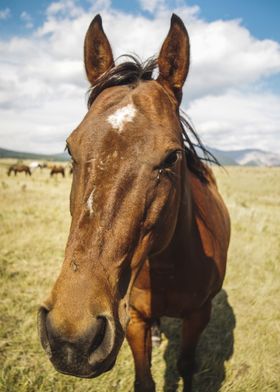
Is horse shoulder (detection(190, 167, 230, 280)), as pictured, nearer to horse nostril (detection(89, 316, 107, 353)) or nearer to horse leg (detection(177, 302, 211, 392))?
horse leg (detection(177, 302, 211, 392))

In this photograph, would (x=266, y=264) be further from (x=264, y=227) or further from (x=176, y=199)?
(x=176, y=199)

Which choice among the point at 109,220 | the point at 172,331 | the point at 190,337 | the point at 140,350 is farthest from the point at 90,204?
the point at 172,331

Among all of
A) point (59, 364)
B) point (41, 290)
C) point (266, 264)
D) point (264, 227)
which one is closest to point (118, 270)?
point (59, 364)

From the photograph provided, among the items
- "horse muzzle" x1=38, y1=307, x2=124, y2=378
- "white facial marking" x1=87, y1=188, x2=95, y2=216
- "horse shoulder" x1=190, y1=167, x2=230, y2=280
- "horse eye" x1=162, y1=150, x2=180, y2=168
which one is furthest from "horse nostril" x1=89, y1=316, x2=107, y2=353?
"horse shoulder" x1=190, y1=167, x2=230, y2=280

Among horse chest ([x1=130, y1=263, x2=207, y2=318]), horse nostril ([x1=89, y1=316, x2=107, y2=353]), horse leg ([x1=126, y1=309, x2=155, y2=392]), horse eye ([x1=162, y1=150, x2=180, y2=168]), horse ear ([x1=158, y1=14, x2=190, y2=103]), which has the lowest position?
horse leg ([x1=126, y1=309, x2=155, y2=392])

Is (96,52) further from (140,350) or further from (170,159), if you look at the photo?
(140,350)

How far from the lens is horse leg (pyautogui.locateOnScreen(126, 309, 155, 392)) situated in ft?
9.11

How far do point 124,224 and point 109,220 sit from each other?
10cm

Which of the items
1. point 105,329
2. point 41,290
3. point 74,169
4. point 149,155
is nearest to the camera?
point 105,329

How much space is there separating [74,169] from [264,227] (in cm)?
1018

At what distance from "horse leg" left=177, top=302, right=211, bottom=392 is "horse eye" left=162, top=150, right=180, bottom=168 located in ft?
6.15

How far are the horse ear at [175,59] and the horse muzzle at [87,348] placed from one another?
1.78 metres

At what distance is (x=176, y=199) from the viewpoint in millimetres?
2176

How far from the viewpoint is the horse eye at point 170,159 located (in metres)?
1.83
